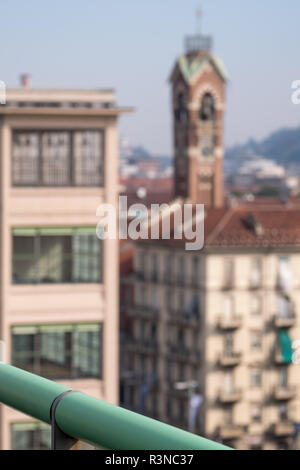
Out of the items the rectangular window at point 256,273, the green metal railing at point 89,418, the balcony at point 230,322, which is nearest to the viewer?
the green metal railing at point 89,418

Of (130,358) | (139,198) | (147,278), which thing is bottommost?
(130,358)

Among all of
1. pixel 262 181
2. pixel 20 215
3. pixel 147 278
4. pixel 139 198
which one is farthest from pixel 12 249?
pixel 262 181

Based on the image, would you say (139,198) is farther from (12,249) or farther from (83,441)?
(83,441)

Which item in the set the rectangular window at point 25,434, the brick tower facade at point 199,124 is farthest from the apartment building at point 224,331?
the rectangular window at point 25,434

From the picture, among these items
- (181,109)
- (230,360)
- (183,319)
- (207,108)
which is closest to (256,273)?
(230,360)

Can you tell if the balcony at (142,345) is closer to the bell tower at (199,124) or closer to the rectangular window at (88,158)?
the bell tower at (199,124)

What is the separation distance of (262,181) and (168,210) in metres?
129

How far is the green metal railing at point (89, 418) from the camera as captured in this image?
152 centimetres

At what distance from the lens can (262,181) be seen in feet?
591

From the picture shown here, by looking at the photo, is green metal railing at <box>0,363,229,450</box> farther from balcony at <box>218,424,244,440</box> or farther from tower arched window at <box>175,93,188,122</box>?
tower arched window at <box>175,93,188,122</box>

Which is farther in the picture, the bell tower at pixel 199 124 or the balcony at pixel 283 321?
the bell tower at pixel 199 124

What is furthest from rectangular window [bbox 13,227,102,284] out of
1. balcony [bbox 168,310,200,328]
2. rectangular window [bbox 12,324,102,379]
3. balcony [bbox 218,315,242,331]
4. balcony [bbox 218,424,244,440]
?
balcony [bbox 168,310,200,328]

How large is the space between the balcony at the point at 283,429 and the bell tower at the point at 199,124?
2951 centimetres

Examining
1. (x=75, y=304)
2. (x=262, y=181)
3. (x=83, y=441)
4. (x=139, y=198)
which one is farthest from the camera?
(x=262, y=181)
